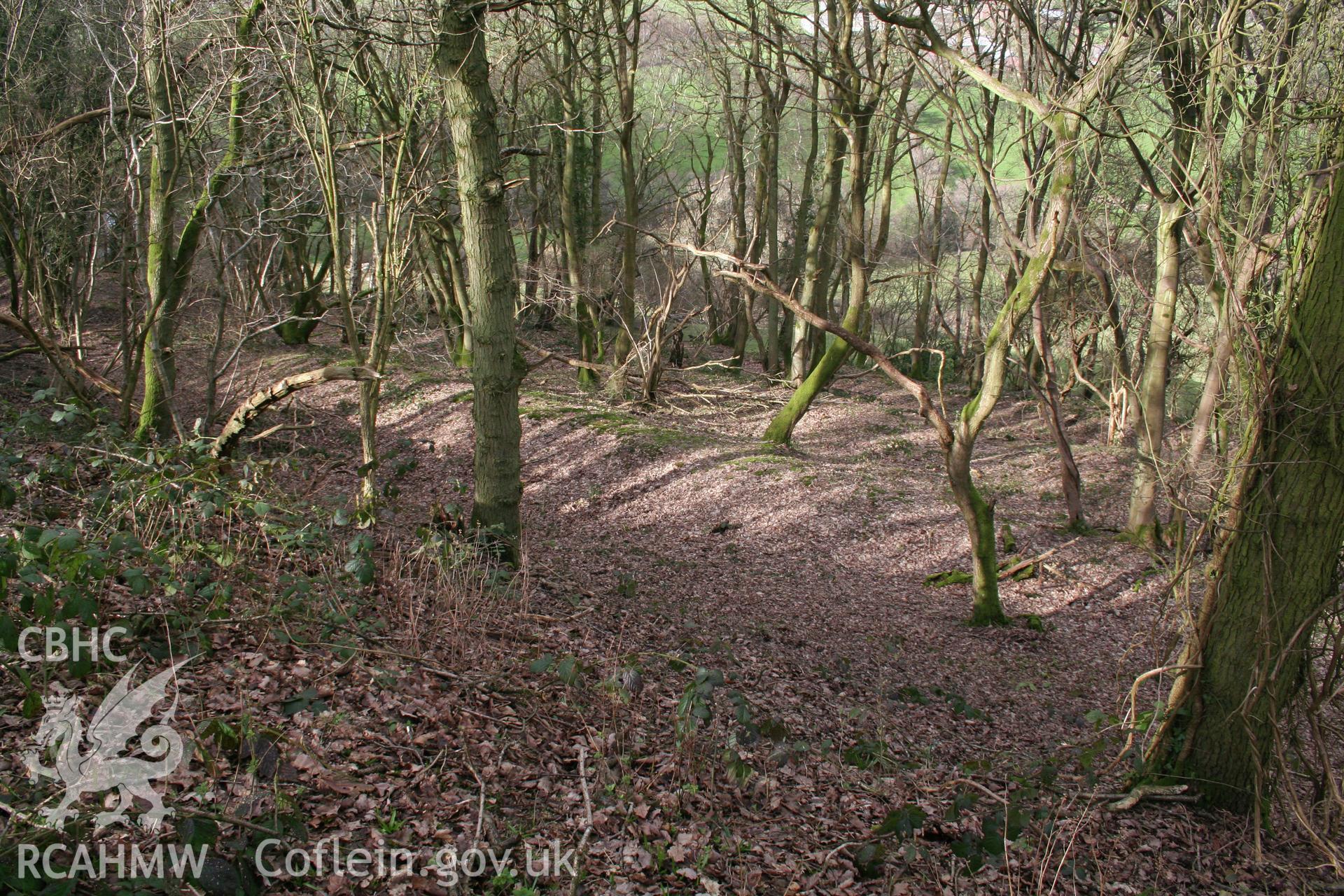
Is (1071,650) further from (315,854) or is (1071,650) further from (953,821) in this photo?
(315,854)

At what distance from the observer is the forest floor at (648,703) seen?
3.14 m

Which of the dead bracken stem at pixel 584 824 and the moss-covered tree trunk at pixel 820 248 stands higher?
the moss-covered tree trunk at pixel 820 248

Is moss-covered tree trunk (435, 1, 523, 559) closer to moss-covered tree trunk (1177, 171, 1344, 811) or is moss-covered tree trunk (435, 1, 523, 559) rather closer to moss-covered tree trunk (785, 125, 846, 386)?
moss-covered tree trunk (1177, 171, 1344, 811)

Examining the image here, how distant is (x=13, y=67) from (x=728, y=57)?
14.5 metres

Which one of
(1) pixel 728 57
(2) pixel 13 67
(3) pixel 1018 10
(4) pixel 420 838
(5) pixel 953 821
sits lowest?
(5) pixel 953 821

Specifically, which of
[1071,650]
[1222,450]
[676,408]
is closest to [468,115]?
[1222,450]

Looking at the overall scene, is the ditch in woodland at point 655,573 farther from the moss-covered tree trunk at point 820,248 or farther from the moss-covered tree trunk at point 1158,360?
the moss-covered tree trunk at point 820,248

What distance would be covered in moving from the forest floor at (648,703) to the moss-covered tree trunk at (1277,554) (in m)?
0.30

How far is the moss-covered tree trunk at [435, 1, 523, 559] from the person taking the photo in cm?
550

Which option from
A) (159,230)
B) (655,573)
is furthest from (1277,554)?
(159,230)

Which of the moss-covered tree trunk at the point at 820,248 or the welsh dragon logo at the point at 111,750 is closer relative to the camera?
the welsh dragon logo at the point at 111,750

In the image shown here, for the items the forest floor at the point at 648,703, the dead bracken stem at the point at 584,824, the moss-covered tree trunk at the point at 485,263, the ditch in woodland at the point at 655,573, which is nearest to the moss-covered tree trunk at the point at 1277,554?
the ditch in woodland at the point at 655,573

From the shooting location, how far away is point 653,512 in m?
9.92

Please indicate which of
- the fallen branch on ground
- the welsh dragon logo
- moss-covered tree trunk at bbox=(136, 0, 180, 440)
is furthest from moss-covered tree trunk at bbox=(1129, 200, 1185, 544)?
moss-covered tree trunk at bbox=(136, 0, 180, 440)
